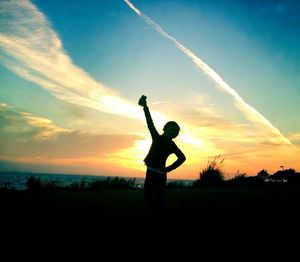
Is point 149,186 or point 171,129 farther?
point 171,129

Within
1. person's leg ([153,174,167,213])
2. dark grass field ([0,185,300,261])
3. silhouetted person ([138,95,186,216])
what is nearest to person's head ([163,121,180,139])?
silhouetted person ([138,95,186,216])

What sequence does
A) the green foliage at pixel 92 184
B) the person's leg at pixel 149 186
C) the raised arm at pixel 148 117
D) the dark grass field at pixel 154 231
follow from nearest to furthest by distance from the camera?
the dark grass field at pixel 154 231 → the person's leg at pixel 149 186 → the raised arm at pixel 148 117 → the green foliage at pixel 92 184

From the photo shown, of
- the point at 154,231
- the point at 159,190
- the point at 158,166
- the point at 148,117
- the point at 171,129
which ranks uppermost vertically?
the point at 148,117

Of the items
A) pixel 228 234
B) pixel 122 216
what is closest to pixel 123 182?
pixel 122 216

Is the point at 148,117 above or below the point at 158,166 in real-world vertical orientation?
above

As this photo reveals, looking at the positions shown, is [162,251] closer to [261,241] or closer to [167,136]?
[261,241]

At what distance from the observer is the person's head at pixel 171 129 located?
4.60 meters

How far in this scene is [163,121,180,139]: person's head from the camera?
4598 millimetres

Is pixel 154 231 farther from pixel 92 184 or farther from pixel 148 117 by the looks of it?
pixel 92 184

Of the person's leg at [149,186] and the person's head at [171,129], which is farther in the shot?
the person's head at [171,129]

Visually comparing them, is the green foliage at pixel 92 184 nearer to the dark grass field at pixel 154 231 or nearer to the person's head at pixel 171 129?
the dark grass field at pixel 154 231

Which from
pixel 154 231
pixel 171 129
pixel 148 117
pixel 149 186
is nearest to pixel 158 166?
pixel 149 186

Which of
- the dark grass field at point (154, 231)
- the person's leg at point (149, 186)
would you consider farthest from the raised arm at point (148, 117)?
the dark grass field at point (154, 231)

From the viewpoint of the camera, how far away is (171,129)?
15.1 feet
